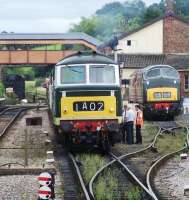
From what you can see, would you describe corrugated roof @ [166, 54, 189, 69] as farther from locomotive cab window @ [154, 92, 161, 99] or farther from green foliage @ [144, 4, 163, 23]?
locomotive cab window @ [154, 92, 161, 99]

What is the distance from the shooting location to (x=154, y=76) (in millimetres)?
34094

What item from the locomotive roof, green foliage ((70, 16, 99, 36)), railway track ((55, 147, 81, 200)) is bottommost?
railway track ((55, 147, 81, 200))

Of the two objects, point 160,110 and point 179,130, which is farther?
point 160,110

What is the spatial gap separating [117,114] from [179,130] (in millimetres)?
9567

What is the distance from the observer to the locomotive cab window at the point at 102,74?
19500mm

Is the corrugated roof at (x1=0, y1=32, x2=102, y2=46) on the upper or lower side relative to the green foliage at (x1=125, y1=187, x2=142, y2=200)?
upper

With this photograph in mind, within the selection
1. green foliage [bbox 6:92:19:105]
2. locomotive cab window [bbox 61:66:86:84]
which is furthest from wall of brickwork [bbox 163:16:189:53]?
locomotive cab window [bbox 61:66:86:84]

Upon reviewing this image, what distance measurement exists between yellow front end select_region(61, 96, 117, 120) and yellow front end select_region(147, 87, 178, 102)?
14.8m

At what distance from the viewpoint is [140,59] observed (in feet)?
195

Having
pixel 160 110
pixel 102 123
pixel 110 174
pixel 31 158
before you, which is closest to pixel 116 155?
pixel 102 123

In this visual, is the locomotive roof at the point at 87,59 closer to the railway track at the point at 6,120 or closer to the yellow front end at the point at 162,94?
the railway track at the point at 6,120

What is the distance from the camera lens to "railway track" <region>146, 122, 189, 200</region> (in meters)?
13.0

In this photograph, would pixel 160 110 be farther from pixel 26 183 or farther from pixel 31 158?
pixel 26 183

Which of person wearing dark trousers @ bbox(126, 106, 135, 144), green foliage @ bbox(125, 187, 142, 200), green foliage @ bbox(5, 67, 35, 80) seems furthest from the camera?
green foliage @ bbox(5, 67, 35, 80)
